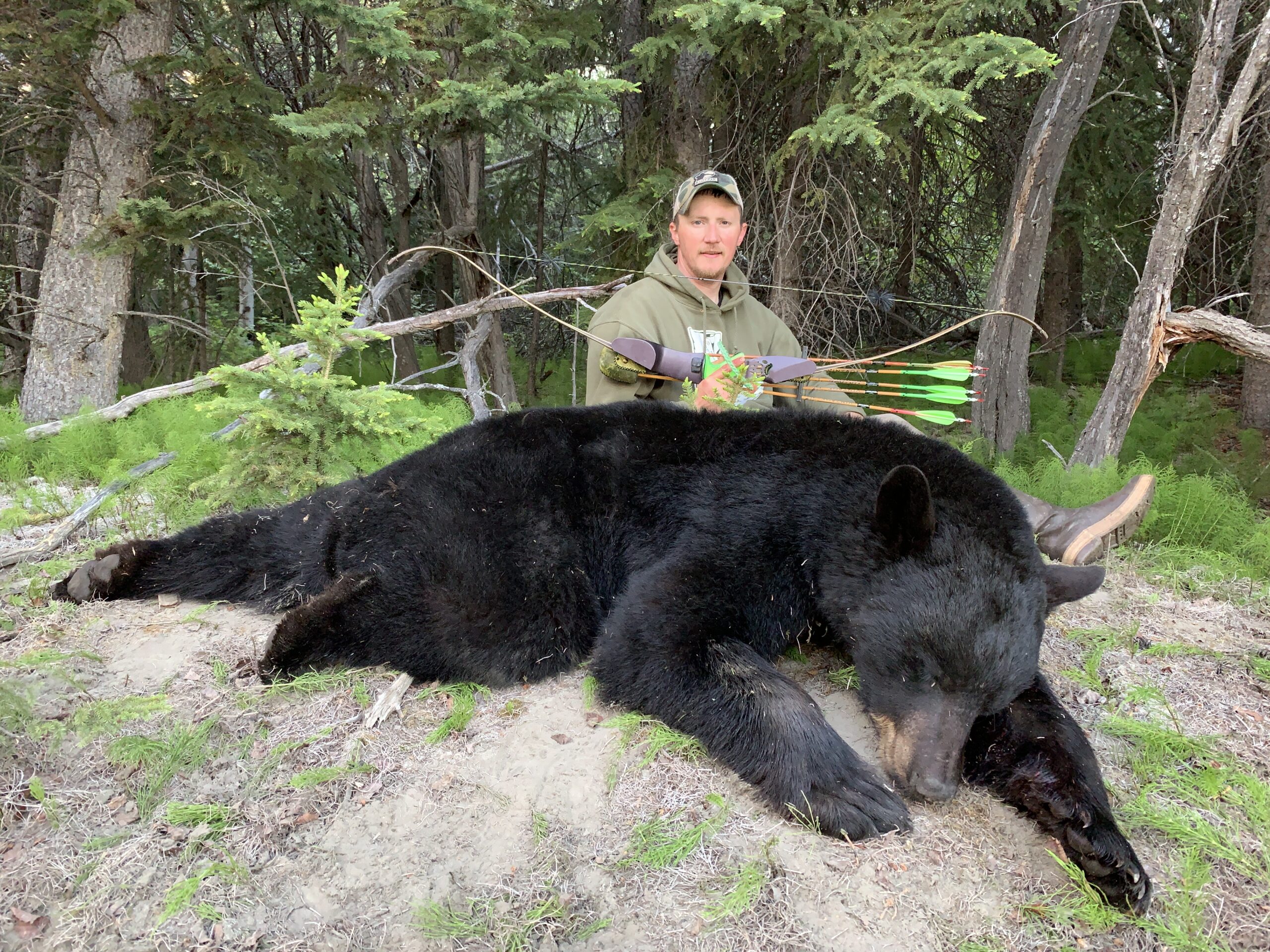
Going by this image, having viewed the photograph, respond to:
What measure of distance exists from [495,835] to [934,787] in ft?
4.32

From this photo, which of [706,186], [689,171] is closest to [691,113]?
[689,171]

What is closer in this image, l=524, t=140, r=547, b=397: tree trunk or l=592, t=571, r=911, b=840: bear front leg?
l=592, t=571, r=911, b=840: bear front leg

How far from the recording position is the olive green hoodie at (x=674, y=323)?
482 cm

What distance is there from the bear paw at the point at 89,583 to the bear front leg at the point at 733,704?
2398 millimetres

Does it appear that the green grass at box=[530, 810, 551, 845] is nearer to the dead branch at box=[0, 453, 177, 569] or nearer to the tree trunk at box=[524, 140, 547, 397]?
the dead branch at box=[0, 453, 177, 569]

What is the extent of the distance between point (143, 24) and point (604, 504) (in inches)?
292

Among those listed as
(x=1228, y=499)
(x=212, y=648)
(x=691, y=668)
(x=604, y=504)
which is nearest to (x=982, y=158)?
(x=1228, y=499)

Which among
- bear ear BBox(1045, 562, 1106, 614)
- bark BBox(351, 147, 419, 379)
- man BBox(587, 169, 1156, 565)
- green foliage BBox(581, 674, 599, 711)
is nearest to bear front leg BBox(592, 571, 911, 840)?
green foliage BBox(581, 674, 599, 711)

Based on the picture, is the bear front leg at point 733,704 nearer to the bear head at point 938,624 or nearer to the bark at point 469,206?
the bear head at point 938,624

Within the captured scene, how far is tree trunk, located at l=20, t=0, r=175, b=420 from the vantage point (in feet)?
23.9

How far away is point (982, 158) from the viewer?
853 cm

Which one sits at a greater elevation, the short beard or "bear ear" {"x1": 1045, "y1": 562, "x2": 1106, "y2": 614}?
the short beard

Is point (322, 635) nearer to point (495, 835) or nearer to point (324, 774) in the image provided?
point (324, 774)

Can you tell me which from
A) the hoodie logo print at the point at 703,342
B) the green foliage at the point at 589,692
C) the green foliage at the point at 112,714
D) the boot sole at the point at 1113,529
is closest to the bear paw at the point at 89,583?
the green foliage at the point at 112,714
